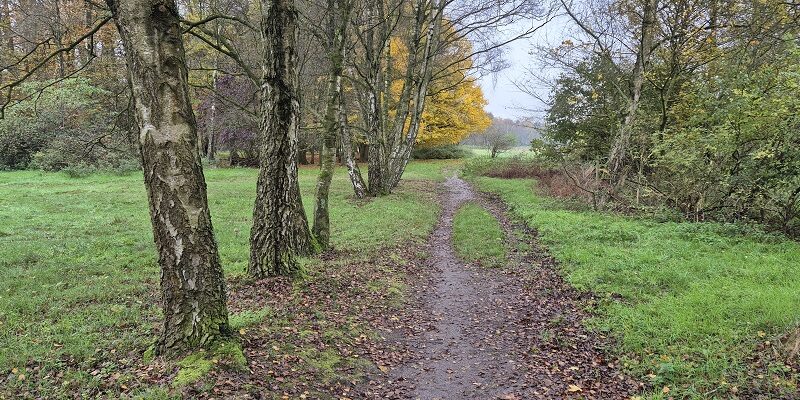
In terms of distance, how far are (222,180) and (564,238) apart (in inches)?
810

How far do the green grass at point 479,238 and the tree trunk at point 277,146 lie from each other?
4484 millimetres

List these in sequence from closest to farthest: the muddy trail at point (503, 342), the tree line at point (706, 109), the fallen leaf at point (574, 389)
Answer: the fallen leaf at point (574, 389) < the muddy trail at point (503, 342) < the tree line at point (706, 109)

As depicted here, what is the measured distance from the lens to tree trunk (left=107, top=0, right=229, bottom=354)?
3885 mm

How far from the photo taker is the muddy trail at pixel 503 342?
4.90 meters

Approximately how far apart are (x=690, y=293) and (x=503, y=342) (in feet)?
9.32

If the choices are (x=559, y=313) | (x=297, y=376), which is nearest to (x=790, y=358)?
(x=559, y=313)

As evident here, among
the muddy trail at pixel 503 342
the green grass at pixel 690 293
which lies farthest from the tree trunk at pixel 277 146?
the green grass at pixel 690 293

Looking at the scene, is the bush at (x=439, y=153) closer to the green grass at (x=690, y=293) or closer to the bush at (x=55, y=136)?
the bush at (x=55, y=136)

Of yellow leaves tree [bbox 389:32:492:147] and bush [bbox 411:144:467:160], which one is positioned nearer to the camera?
yellow leaves tree [bbox 389:32:492:147]

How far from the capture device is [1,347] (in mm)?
4867

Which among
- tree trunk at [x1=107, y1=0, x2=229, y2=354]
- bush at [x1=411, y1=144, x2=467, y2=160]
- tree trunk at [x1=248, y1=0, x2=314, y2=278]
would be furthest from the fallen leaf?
bush at [x1=411, y1=144, x2=467, y2=160]

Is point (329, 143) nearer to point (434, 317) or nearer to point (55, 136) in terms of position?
point (434, 317)

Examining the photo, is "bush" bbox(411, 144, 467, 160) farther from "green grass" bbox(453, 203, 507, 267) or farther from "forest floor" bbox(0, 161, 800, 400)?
"forest floor" bbox(0, 161, 800, 400)

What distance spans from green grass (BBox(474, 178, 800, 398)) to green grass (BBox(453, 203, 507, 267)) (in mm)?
1237
